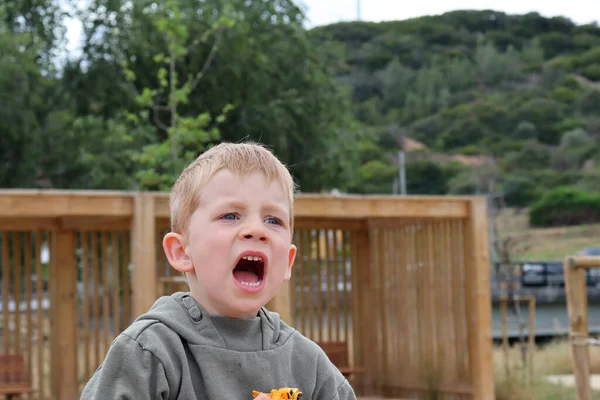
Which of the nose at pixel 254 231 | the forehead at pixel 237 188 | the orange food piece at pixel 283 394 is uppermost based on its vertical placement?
the forehead at pixel 237 188

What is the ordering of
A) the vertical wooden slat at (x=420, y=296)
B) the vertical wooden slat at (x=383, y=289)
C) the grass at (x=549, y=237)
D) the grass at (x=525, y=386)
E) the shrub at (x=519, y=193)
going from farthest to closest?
the shrub at (x=519, y=193)
the grass at (x=549, y=237)
the vertical wooden slat at (x=383, y=289)
the grass at (x=525, y=386)
the vertical wooden slat at (x=420, y=296)

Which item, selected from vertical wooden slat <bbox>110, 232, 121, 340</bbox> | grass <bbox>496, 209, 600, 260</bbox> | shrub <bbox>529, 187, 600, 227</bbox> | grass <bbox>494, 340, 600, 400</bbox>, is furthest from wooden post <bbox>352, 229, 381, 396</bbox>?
shrub <bbox>529, 187, 600, 227</bbox>

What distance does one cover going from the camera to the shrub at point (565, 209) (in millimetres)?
45125

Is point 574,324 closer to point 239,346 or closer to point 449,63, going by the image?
point 239,346

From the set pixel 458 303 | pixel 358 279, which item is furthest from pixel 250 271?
pixel 358 279

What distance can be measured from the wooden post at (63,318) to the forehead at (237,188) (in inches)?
301

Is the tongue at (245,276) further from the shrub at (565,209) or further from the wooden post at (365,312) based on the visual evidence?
the shrub at (565,209)

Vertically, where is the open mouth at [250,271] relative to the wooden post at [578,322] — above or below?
above

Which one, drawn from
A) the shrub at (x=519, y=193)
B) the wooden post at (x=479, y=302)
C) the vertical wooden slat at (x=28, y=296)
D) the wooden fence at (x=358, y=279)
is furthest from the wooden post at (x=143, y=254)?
the shrub at (x=519, y=193)

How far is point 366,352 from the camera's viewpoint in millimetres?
10289

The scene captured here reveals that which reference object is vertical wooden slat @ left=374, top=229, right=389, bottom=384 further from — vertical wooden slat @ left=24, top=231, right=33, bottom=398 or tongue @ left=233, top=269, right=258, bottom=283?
tongue @ left=233, top=269, right=258, bottom=283

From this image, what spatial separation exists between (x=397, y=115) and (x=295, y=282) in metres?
41.0

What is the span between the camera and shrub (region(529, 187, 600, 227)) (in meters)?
45.1

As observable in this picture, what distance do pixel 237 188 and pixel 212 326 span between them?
0.84 feet
